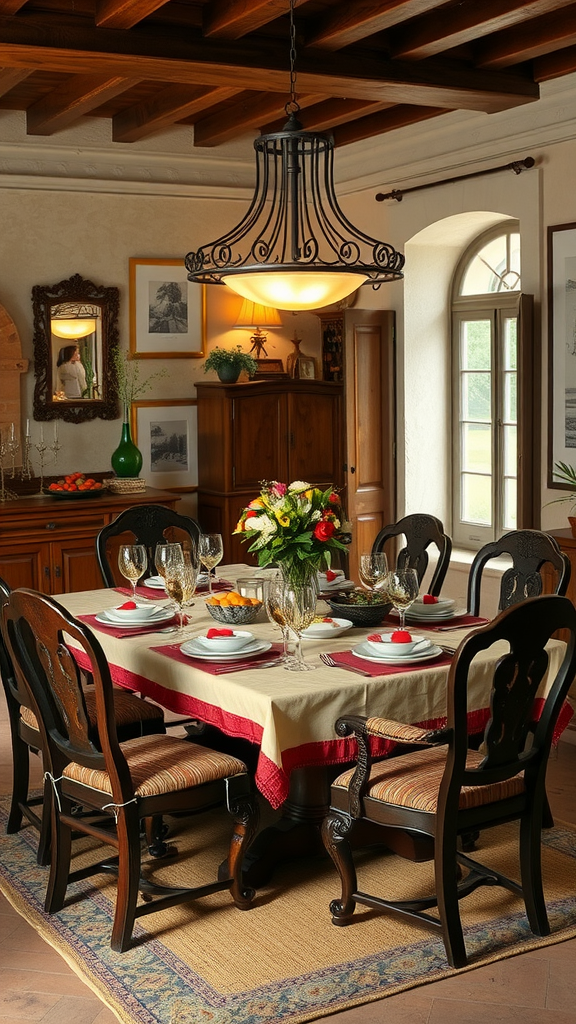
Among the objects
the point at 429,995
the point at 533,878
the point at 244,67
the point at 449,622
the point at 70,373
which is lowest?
the point at 429,995

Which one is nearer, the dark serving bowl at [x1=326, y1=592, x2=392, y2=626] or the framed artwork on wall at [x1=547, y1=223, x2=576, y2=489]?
the dark serving bowl at [x1=326, y1=592, x2=392, y2=626]

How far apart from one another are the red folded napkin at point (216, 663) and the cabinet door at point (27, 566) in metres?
3.08

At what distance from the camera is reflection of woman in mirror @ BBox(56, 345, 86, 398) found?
7191mm

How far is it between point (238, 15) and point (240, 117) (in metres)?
2.14

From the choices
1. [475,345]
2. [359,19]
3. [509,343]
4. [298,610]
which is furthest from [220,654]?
[475,345]

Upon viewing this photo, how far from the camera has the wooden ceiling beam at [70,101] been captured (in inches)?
230

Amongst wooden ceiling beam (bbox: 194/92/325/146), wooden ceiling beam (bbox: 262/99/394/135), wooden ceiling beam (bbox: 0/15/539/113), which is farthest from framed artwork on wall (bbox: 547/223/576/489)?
wooden ceiling beam (bbox: 194/92/325/146)

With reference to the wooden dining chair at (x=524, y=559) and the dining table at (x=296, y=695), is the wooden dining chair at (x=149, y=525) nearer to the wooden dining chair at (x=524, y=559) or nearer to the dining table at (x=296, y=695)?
the dining table at (x=296, y=695)

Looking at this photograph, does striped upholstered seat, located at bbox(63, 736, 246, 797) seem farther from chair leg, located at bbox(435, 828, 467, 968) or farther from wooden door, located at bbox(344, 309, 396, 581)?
wooden door, located at bbox(344, 309, 396, 581)

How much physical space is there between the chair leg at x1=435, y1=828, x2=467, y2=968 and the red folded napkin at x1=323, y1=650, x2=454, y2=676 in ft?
1.67

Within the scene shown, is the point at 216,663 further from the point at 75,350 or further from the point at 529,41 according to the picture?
the point at 75,350

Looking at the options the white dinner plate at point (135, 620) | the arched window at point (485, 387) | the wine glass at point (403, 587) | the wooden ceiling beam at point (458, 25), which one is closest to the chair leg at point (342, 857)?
the wine glass at point (403, 587)

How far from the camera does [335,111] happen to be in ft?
21.5

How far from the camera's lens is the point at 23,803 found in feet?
13.3
